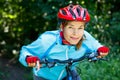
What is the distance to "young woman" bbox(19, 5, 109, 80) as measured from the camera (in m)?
4.34

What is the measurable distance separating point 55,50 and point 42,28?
4985mm

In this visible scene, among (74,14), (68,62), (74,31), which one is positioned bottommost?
(68,62)

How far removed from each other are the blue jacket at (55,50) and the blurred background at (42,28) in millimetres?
2120

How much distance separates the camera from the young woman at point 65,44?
14.2ft

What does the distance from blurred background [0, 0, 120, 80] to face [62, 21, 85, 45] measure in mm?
2344

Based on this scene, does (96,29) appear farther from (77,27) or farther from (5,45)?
(77,27)

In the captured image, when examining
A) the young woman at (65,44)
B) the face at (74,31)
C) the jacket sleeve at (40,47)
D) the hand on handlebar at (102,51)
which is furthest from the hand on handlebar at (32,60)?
the hand on handlebar at (102,51)

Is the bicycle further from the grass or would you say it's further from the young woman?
the grass

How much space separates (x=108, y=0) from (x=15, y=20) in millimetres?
2141

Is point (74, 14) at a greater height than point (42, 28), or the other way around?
point (74, 14)

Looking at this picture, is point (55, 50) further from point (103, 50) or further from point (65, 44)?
point (103, 50)

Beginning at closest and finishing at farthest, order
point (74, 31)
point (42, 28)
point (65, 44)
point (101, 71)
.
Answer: point (74, 31), point (65, 44), point (101, 71), point (42, 28)

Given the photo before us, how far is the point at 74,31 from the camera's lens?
432 centimetres

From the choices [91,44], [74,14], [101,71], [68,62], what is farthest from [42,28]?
[68,62]
